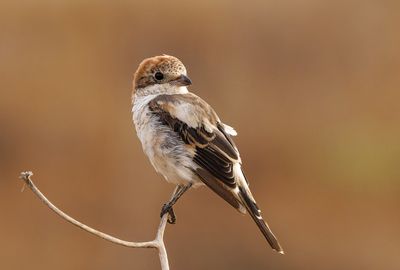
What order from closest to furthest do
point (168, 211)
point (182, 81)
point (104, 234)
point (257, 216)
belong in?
point (104, 234) < point (257, 216) < point (168, 211) < point (182, 81)

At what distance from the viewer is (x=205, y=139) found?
15.2ft

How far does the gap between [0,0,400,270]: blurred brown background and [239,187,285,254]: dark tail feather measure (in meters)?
4.86

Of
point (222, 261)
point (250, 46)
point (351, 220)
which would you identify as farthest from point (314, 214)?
point (250, 46)

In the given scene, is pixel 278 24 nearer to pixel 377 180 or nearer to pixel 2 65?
pixel 377 180

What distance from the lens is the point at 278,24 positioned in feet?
33.7

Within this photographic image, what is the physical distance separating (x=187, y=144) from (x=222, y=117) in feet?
16.8

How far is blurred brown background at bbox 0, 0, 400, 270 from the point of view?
9.53m

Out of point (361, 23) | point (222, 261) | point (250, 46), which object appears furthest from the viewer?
point (361, 23)

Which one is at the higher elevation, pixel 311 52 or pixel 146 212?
pixel 311 52

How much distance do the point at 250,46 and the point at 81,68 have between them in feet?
5.25

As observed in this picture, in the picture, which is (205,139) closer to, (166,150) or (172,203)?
(166,150)

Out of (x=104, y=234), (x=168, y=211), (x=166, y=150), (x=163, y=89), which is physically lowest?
(x=168, y=211)

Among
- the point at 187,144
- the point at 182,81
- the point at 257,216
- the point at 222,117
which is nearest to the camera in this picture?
the point at 257,216

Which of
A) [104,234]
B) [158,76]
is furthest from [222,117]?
[104,234]
